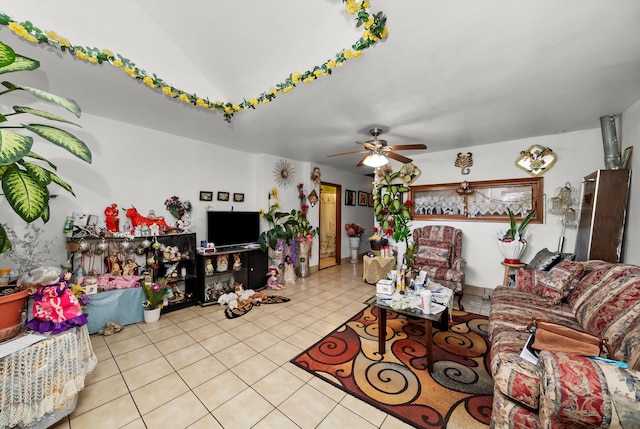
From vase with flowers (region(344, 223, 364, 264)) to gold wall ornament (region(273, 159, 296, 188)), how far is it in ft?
7.01

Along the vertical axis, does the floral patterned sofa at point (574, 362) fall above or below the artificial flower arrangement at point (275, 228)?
below

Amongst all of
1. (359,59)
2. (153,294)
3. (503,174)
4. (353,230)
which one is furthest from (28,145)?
(353,230)

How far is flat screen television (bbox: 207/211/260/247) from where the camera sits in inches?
142

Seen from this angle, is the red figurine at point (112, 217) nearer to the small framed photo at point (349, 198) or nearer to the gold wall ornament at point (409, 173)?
the gold wall ornament at point (409, 173)

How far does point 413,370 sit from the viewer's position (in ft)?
6.48

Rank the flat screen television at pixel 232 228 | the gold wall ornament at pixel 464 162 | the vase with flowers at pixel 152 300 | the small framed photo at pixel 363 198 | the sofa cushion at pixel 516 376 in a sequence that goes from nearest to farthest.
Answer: the sofa cushion at pixel 516 376, the vase with flowers at pixel 152 300, the flat screen television at pixel 232 228, the gold wall ornament at pixel 464 162, the small framed photo at pixel 363 198

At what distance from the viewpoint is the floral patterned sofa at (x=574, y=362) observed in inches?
38.0

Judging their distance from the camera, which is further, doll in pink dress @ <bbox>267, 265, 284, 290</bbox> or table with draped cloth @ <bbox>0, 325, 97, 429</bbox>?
doll in pink dress @ <bbox>267, 265, 284, 290</bbox>

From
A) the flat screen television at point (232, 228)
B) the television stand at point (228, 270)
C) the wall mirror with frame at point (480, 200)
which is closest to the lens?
the television stand at point (228, 270)

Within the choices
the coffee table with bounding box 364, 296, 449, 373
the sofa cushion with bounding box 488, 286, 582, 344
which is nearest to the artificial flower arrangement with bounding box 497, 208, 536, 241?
the sofa cushion with bounding box 488, 286, 582, 344

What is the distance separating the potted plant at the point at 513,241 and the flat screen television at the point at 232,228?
377 cm

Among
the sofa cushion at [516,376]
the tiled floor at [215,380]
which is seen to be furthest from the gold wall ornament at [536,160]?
the tiled floor at [215,380]

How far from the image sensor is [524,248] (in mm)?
3320

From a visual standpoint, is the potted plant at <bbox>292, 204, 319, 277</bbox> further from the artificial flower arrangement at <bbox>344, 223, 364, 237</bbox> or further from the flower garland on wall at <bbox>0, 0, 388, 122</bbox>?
the flower garland on wall at <bbox>0, 0, 388, 122</bbox>
